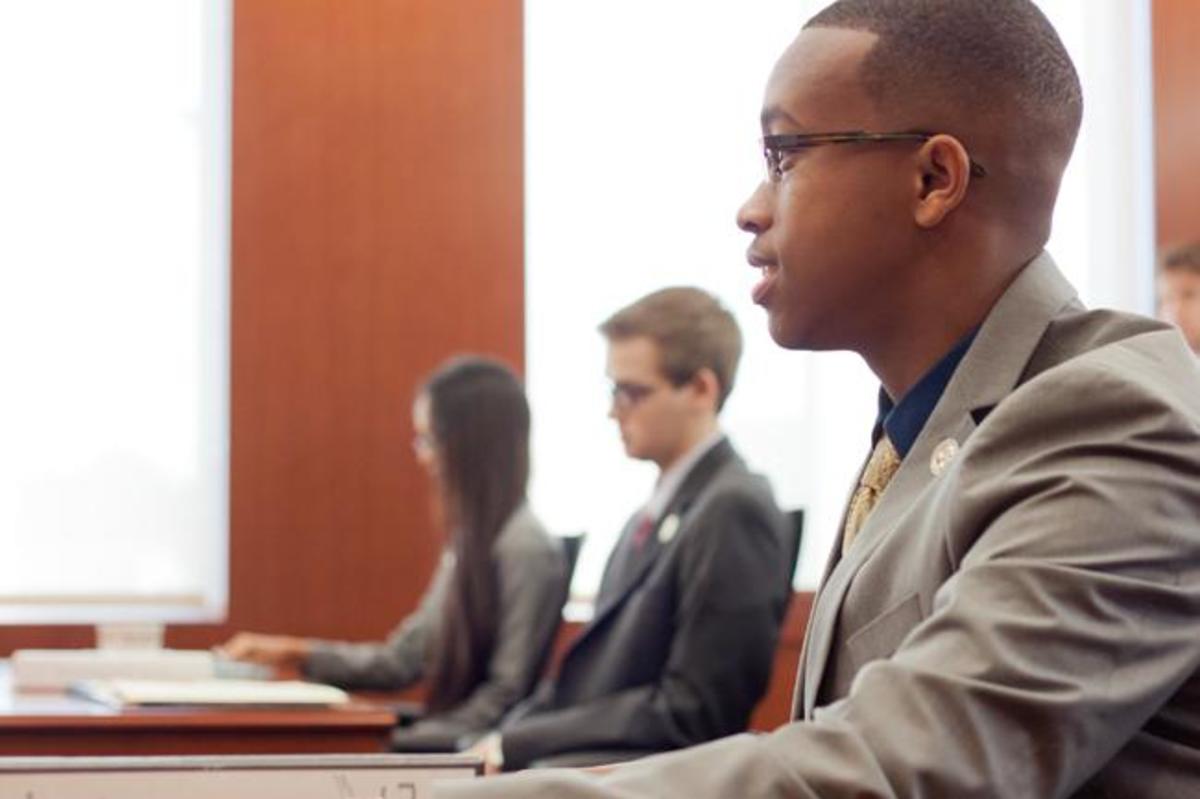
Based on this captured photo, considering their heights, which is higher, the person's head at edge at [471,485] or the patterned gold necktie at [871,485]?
the patterned gold necktie at [871,485]

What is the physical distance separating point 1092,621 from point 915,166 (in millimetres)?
542

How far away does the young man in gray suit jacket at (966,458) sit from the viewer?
1427mm

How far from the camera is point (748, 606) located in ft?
13.6

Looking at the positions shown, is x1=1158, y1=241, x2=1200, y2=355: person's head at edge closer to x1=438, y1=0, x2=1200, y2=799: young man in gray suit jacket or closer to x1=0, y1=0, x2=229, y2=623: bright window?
x1=0, y1=0, x2=229, y2=623: bright window

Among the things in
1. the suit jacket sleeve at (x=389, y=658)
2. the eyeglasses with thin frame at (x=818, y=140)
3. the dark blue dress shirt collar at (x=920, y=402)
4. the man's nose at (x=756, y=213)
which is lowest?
the suit jacket sleeve at (x=389, y=658)

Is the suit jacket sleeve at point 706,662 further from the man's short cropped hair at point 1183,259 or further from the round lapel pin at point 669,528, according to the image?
the man's short cropped hair at point 1183,259

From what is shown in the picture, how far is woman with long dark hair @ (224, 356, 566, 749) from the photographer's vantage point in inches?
203

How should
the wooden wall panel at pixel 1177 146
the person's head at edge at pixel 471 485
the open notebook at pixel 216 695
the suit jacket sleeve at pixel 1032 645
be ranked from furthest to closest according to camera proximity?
the wooden wall panel at pixel 1177 146, the person's head at edge at pixel 471 485, the open notebook at pixel 216 695, the suit jacket sleeve at pixel 1032 645

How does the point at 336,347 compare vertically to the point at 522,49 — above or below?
below

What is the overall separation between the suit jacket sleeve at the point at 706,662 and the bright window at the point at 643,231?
2.55 metres

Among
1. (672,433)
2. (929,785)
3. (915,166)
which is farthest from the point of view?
(672,433)

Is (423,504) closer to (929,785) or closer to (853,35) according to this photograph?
(853,35)

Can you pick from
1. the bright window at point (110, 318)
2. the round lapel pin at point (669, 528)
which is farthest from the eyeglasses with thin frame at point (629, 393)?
the bright window at point (110, 318)

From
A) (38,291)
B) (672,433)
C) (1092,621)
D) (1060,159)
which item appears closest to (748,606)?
(672,433)
